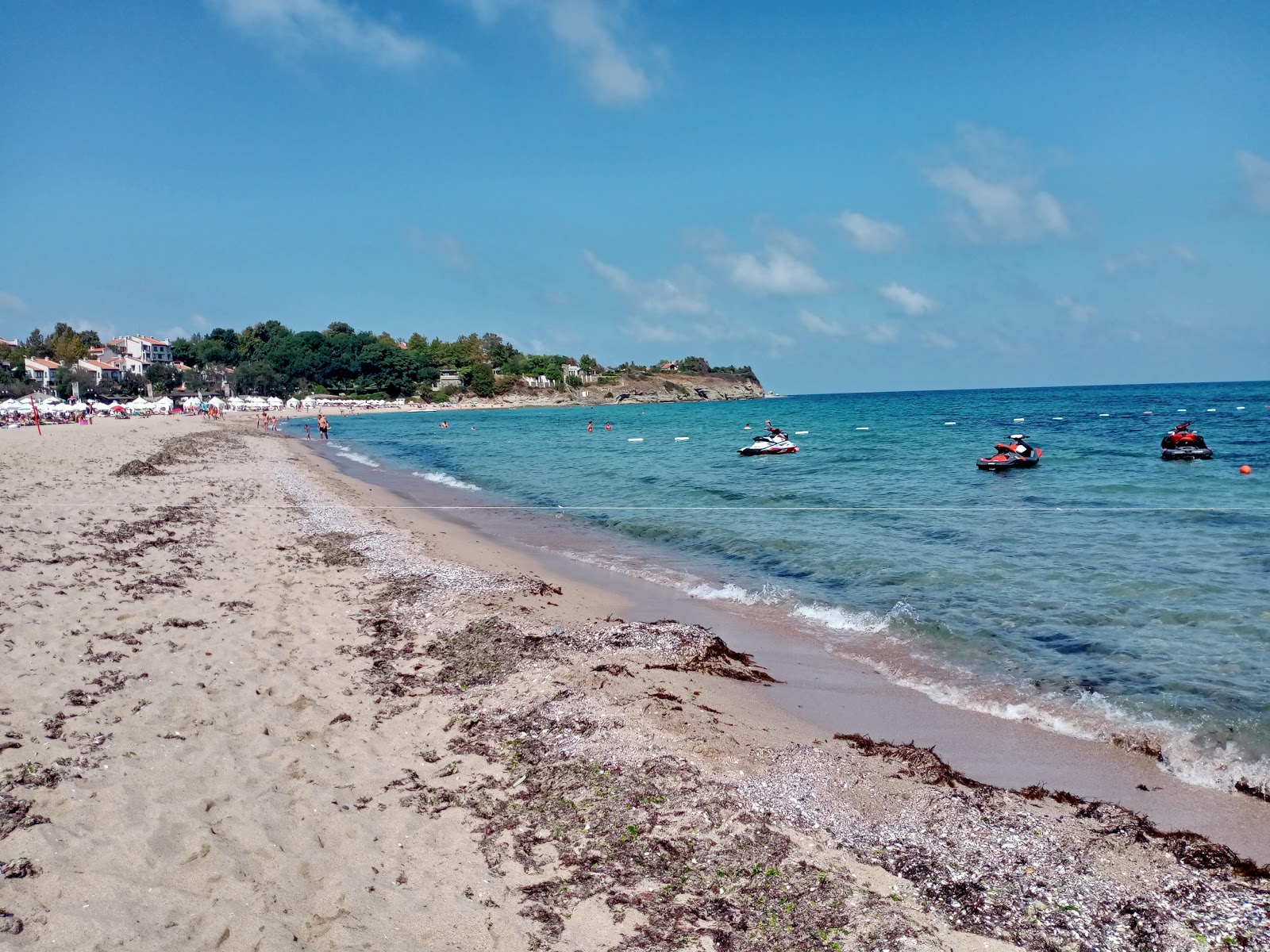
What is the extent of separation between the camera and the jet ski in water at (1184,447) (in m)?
29.6

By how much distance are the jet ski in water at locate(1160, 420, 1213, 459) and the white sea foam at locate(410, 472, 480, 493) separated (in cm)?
2744

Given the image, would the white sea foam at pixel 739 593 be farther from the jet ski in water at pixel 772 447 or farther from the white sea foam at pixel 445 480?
the jet ski in water at pixel 772 447

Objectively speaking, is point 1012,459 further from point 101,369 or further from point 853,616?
point 101,369

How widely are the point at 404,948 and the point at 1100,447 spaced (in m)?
41.1

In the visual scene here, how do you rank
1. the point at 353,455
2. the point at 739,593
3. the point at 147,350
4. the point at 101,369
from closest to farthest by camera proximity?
the point at 739,593 < the point at 353,455 < the point at 101,369 < the point at 147,350

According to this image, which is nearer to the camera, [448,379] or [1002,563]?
[1002,563]

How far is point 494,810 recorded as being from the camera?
5.23 metres

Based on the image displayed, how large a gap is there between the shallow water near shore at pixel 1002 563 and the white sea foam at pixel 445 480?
30cm

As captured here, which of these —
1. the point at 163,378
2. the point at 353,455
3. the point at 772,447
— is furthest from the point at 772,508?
the point at 163,378

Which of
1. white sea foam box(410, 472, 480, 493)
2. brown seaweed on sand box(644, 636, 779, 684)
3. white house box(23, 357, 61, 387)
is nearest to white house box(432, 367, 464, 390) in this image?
white house box(23, 357, 61, 387)

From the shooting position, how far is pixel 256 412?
95625 millimetres

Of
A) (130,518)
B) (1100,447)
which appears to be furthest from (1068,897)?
(1100,447)

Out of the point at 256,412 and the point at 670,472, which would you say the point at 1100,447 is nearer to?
the point at 670,472

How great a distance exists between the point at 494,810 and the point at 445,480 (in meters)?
25.4
